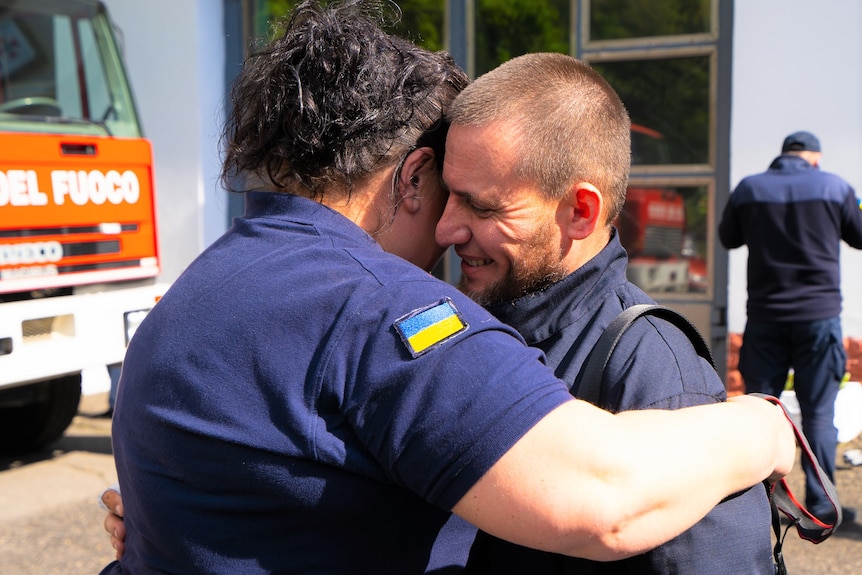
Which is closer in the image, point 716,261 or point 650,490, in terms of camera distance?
point 650,490

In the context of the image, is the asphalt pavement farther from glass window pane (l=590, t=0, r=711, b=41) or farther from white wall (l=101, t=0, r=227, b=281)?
glass window pane (l=590, t=0, r=711, b=41)

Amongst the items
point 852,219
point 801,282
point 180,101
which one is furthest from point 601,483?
point 180,101

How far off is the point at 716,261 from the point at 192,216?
3632mm

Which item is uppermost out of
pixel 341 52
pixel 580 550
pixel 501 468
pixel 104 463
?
pixel 341 52

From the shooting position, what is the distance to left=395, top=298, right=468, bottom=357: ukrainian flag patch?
1.08 metres

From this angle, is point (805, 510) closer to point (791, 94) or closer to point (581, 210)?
point (581, 210)

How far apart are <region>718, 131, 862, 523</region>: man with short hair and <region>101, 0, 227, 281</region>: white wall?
12.7 ft

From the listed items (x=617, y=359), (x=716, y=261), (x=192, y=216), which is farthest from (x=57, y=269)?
(x=617, y=359)

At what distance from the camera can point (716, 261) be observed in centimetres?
574

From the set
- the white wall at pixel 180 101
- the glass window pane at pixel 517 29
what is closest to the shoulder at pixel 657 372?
the glass window pane at pixel 517 29

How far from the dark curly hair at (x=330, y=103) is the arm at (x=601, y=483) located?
51 centimetres

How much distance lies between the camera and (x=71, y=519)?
14.6 feet

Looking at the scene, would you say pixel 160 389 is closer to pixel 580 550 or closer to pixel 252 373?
pixel 252 373

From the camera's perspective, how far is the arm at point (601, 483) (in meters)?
1.05
